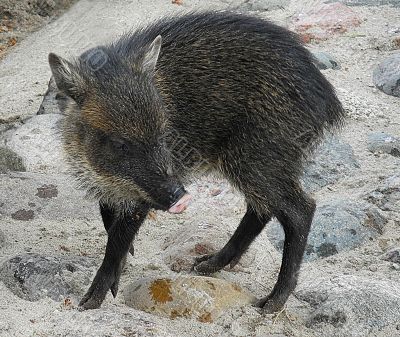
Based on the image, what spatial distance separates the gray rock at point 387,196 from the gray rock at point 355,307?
94 centimetres

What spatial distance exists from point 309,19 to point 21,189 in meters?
3.62

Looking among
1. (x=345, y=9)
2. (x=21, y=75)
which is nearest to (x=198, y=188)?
(x=21, y=75)

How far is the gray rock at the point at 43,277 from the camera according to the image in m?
4.50

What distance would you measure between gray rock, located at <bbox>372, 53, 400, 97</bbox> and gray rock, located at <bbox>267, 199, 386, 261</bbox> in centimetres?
177

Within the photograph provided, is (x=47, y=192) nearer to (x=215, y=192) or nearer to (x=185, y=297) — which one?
(x=215, y=192)

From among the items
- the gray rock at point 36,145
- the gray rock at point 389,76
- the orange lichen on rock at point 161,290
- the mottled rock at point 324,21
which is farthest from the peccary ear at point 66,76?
the mottled rock at point 324,21

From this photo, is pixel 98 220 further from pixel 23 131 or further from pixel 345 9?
pixel 345 9

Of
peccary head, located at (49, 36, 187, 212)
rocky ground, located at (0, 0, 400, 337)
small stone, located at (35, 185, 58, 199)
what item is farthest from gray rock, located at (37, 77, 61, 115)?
peccary head, located at (49, 36, 187, 212)

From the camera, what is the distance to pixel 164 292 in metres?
4.57

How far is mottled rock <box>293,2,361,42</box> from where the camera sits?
775 centimetres

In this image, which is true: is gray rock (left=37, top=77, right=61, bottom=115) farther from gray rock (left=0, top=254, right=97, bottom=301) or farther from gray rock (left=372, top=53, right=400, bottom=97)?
gray rock (left=372, top=53, right=400, bottom=97)

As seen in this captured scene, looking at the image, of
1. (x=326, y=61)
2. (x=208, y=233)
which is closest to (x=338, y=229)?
(x=208, y=233)

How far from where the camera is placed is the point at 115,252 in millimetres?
4621

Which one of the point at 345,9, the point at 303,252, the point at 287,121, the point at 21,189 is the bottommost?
the point at 345,9
